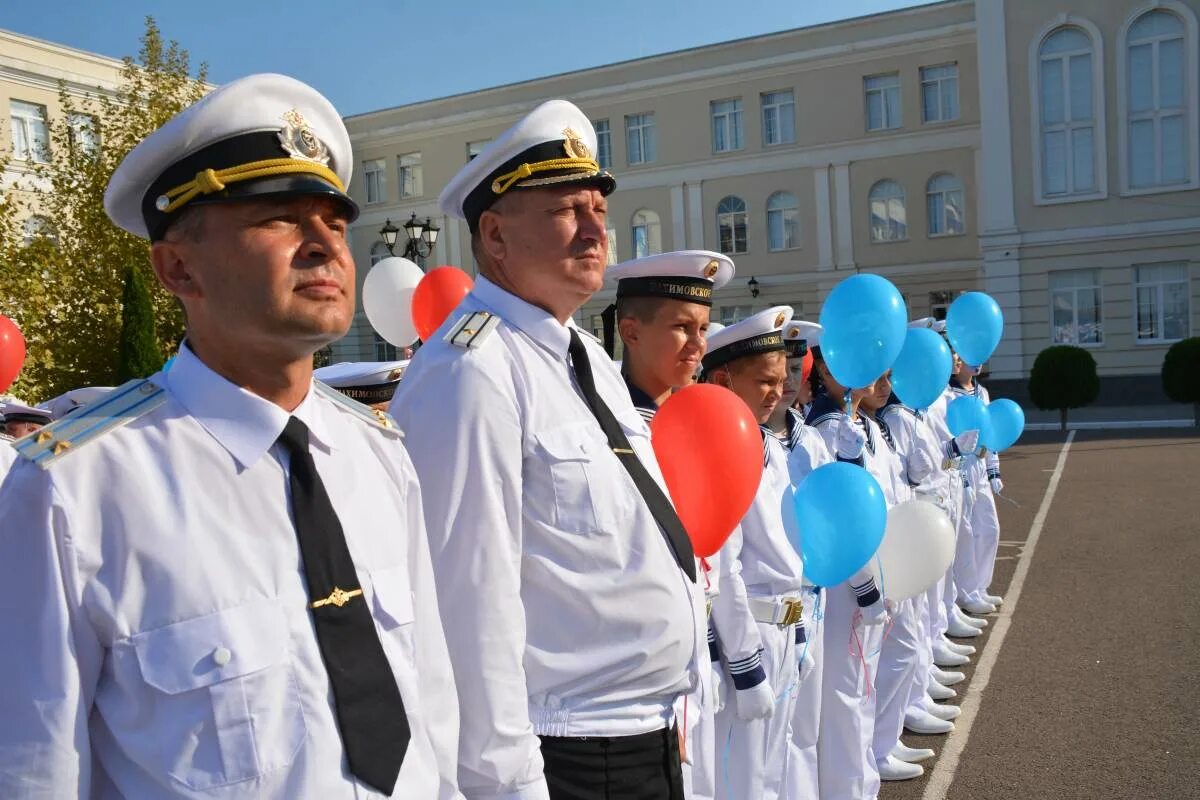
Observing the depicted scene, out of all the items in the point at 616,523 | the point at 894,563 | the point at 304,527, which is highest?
the point at 304,527

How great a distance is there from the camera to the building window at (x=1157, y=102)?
28312 mm

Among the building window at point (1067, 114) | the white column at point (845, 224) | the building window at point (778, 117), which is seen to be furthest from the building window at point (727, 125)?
the building window at point (1067, 114)

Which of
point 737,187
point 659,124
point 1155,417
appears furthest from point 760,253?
point 1155,417

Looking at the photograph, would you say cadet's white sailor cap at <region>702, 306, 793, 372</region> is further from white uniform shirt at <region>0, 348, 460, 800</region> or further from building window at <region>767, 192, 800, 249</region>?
building window at <region>767, 192, 800, 249</region>

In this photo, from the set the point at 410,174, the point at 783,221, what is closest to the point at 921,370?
the point at 783,221

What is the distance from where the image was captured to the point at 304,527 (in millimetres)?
1596

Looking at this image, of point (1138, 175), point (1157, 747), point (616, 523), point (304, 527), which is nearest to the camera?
point (304, 527)

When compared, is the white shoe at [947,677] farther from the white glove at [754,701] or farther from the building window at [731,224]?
the building window at [731,224]

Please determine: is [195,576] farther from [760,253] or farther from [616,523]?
[760,253]

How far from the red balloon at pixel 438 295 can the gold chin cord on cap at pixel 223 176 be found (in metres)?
3.07

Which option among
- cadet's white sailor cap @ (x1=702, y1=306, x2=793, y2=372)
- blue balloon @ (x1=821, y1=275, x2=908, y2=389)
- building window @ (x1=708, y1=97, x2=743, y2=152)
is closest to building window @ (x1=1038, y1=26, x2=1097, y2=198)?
building window @ (x1=708, y1=97, x2=743, y2=152)

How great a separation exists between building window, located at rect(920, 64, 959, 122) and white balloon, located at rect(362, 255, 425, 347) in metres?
30.5

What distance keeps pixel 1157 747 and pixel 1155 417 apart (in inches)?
889

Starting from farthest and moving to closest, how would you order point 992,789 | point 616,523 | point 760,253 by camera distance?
point 760,253, point 992,789, point 616,523
